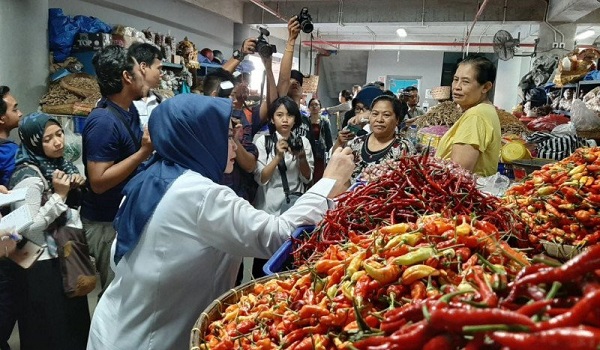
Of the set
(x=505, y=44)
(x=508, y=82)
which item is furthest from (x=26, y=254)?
(x=508, y=82)

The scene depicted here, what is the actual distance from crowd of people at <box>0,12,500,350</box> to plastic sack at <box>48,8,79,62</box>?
9.79ft

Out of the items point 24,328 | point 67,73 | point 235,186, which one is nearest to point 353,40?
point 67,73

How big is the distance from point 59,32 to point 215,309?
5645mm

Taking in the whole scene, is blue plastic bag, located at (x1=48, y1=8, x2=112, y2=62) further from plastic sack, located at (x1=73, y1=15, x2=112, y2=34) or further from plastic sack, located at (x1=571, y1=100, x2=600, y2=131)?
plastic sack, located at (x1=571, y1=100, x2=600, y2=131)

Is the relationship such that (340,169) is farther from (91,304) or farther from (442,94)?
(442,94)

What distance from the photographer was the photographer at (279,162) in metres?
3.43

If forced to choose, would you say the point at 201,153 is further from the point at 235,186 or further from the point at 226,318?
the point at 235,186

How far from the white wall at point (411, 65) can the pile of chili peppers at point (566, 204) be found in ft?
49.8

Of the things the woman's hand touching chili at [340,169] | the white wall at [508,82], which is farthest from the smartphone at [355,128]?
the white wall at [508,82]

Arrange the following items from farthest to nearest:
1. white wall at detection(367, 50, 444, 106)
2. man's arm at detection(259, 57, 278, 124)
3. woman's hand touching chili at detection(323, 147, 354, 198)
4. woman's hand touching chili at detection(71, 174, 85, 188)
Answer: white wall at detection(367, 50, 444, 106)
man's arm at detection(259, 57, 278, 124)
woman's hand touching chili at detection(71, 174, 85, 188)
woman's hand touching chili at detection(323, 147, 354, 198)

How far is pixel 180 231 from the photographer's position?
1606 mm

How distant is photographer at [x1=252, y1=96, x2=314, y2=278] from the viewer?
343 centimetres

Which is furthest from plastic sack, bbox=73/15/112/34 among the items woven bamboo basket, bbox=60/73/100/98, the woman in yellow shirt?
the woman in yellow shirt

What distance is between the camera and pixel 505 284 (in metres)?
0.89
